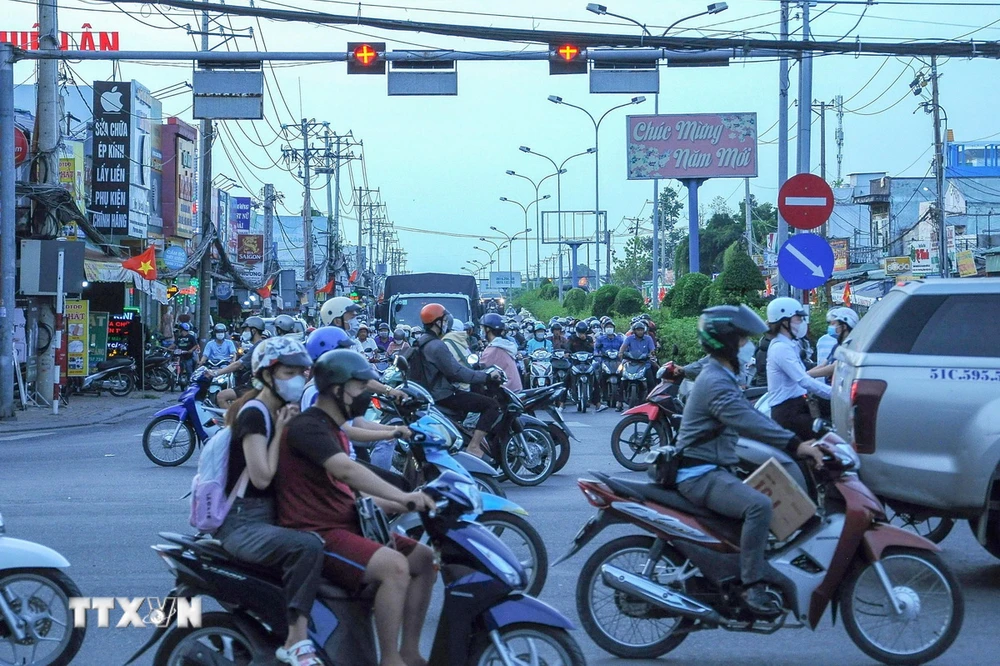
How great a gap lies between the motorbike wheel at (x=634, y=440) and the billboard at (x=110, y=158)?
24645mm

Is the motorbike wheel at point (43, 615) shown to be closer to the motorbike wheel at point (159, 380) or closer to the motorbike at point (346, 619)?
the motorbike at point (346, 619)

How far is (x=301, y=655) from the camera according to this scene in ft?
14.8

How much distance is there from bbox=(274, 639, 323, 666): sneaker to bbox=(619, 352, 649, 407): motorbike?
17.1 meters

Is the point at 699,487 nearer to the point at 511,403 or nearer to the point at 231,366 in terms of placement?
the point at 511,403

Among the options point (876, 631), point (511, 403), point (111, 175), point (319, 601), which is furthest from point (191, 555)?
point (111, 175)

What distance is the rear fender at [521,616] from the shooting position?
4.69 m

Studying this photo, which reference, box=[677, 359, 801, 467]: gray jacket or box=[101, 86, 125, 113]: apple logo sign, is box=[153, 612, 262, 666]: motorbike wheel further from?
box=[101, 86, 125, 113]: apple logo sign

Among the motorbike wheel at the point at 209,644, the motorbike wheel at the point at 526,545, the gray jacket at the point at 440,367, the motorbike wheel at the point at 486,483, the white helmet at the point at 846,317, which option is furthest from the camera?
the white helmet at the point at 846,317

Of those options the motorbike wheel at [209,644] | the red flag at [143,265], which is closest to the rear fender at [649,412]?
the motorbike wheel at [209,644]

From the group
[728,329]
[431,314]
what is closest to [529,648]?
[728,329]

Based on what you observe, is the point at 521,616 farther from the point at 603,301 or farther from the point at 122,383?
the point at 603,301

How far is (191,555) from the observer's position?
15.5 ft

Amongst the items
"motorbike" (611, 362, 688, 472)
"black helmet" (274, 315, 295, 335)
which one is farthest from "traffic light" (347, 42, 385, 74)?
"motorbike" (611, 362, 688, 472)

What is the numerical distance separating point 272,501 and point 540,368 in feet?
58.0
